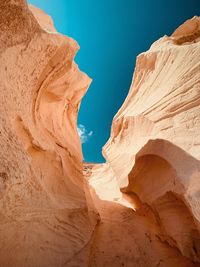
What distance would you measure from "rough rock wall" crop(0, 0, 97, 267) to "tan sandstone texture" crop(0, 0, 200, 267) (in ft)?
0.04

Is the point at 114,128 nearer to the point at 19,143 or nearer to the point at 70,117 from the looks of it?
the point at 70,117

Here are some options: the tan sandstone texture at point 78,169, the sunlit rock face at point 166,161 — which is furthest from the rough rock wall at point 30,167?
the sunlit rock face at point 166,161

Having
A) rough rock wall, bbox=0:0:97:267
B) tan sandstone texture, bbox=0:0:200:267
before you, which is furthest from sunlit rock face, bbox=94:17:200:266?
rough rock wall, bbox=0:0:97:267

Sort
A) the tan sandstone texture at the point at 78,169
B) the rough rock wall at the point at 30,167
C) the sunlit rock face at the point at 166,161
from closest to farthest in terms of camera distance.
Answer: the rough rock wall at the point at 30,167 < the tan sandstone texture at the point at 78,169 < the sunlit rock face at the point at 166,161

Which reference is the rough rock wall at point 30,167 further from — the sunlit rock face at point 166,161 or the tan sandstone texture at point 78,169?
the sunlit rock face at point 166,161

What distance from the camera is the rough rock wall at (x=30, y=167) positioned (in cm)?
216

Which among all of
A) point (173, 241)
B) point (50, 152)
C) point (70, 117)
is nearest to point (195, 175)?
point (173, 241)

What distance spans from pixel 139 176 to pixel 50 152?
6.30 feet

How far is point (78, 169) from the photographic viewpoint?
A: 455 centimetres

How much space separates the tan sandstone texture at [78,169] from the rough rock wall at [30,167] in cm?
1

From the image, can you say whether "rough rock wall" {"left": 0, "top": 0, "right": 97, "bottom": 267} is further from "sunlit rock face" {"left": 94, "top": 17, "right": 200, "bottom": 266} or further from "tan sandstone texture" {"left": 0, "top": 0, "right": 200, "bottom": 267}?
"sunlit rock face" {"left": 94, "top": 17, "right": 200, "bottom": 266}

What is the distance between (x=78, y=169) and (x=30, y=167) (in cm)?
220

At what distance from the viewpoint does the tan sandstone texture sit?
7.57 ft

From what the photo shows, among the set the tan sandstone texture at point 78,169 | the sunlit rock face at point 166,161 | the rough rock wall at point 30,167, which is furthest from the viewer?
the sunlit rock face at point 166,161
